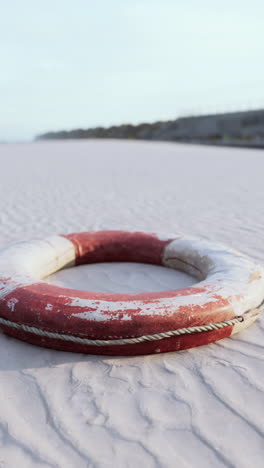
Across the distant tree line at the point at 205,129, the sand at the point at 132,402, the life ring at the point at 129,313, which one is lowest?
the sand at the point at 132,402

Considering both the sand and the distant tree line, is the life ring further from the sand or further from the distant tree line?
the distant tree line

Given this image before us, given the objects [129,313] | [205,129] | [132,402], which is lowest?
[132,402]

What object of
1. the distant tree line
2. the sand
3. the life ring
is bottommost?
the sand

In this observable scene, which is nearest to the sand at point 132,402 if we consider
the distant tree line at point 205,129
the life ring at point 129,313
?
the life ring at point 129,313

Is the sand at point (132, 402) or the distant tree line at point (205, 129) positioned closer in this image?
the sand at point (132, 402)

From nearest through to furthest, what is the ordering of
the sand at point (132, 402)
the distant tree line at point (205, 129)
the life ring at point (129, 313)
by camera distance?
1. the sand at point (132, 402)
2. the life ring at point (129, 313)
3. the distant tree line at point (205, 129)

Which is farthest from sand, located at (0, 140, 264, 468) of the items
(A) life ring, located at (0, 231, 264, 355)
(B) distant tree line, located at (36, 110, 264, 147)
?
(B) distant tree line, located at (36, 110, 264, 147)

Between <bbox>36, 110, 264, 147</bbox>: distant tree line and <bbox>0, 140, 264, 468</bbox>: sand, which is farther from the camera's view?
<bbox>36, 110, 264, 147</bbox>: distant tree line

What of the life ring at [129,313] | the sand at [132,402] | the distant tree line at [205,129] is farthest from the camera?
the distant tree line at [205,129]

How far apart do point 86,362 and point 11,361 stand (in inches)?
14.7

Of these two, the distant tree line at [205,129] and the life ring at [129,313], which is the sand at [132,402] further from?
the distant tree line at [205,129]

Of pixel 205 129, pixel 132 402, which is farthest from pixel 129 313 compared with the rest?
pixel 205 129

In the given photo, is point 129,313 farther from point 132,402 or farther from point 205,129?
point 205,129

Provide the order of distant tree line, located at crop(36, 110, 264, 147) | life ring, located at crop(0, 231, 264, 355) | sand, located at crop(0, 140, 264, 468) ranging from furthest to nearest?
distant tree line, located at crop(36, 110, 264, 147) < life ring, located at crop(0, 231, 264, 355) < sand, located at crop(0, 140, 264, 468)
